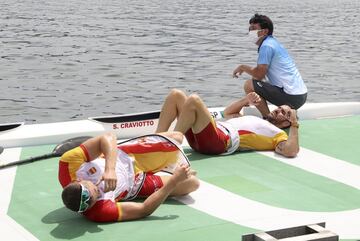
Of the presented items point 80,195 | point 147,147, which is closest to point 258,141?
point 147,147

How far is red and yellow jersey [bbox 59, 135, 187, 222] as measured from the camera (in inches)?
246

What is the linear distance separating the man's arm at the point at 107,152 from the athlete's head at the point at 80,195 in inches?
5.4

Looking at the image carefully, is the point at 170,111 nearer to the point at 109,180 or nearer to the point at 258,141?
the point at 258,141

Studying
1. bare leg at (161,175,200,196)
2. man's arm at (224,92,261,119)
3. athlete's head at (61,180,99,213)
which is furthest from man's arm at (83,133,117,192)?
man's arm at (224,92,261,119)

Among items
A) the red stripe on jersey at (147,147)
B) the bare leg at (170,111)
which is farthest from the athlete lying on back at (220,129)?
the red stripe on jersey at (147,147)

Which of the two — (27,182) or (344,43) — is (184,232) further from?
(344,43)

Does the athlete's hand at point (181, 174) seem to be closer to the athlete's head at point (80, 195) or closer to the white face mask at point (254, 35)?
the athlete's head at point (80, 195)

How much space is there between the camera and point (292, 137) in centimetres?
845

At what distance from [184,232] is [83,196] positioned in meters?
0.91

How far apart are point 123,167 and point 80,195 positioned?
852 mm

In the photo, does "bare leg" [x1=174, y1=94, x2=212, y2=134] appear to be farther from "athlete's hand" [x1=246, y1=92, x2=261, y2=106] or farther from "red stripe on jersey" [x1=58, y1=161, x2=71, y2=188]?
"red stripe on jersey" [x1=58, y1=161, x2=71, y2=188]

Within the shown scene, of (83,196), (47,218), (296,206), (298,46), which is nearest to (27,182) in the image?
(47,218)

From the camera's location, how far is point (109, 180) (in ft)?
19.7

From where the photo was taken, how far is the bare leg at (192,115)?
26.3 feet
